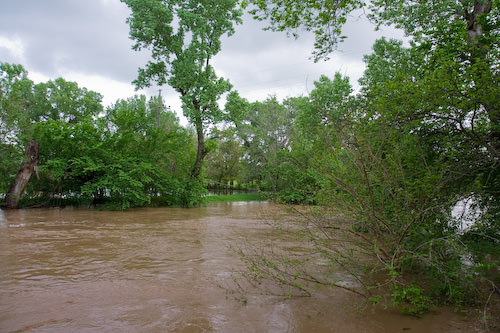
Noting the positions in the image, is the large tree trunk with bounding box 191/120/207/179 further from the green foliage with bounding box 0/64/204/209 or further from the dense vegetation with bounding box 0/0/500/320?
the dense vegetation with bounding box 0/0/500/320

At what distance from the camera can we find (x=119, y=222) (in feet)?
41.1

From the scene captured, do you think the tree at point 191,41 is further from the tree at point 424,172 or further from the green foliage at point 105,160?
the tree at point 424,172

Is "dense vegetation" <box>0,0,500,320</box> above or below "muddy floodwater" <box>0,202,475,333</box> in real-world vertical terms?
above

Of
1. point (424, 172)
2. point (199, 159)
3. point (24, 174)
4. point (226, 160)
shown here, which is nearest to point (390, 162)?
point (424, 172)

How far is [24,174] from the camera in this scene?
1564 centimetres

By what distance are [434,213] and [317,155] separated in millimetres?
1674

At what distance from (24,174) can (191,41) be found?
A: 39.5ft

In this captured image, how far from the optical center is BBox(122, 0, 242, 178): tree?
65.5 ft

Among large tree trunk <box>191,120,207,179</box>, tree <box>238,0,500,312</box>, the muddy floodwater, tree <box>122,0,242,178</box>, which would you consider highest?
tree <box>122,0,242,178</box>

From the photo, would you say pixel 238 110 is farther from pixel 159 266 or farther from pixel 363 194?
pixel 363 194

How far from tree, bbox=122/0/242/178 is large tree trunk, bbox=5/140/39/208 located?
8.37m

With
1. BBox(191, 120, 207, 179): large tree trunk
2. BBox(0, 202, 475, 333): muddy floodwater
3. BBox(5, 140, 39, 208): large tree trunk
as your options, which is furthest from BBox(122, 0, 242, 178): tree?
BBox(0, 202, 475, 333): muddy floodwater

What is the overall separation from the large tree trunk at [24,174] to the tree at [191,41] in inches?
330

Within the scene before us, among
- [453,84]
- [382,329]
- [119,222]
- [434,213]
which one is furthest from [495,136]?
[119,222]
